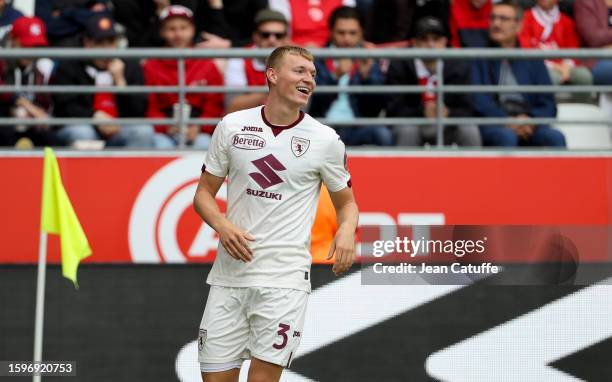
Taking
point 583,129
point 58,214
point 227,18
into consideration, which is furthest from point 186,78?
point 583,129

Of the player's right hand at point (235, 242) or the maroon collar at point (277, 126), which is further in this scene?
the maroon collar at point (277, 126)

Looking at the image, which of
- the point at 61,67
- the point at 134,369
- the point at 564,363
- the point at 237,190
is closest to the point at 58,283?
the point at 134,369

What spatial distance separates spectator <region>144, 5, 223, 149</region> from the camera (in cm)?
1025

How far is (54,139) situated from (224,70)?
1529mm

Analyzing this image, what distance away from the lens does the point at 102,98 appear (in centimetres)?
1033

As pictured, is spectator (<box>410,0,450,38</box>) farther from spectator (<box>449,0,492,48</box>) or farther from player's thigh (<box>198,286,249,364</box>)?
player's thigh (<box>198,286,249,364</box>)

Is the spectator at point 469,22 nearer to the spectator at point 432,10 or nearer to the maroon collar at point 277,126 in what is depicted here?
the spectator at point 432,10

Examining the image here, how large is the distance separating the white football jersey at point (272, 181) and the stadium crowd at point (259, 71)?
10.5 ft

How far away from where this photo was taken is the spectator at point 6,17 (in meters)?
11.1

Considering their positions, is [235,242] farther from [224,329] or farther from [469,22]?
[469,22]

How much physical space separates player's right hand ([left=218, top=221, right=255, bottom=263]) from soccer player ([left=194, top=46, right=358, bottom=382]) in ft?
0.30

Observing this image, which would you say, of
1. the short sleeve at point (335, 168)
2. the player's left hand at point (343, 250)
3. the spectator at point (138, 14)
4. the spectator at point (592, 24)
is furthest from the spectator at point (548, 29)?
the player's left hand at point (343, 250)

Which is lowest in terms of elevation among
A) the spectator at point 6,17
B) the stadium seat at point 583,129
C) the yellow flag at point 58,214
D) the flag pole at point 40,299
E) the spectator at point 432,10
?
the flag pole at point 40,299

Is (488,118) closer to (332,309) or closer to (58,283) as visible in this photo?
(332,309)
